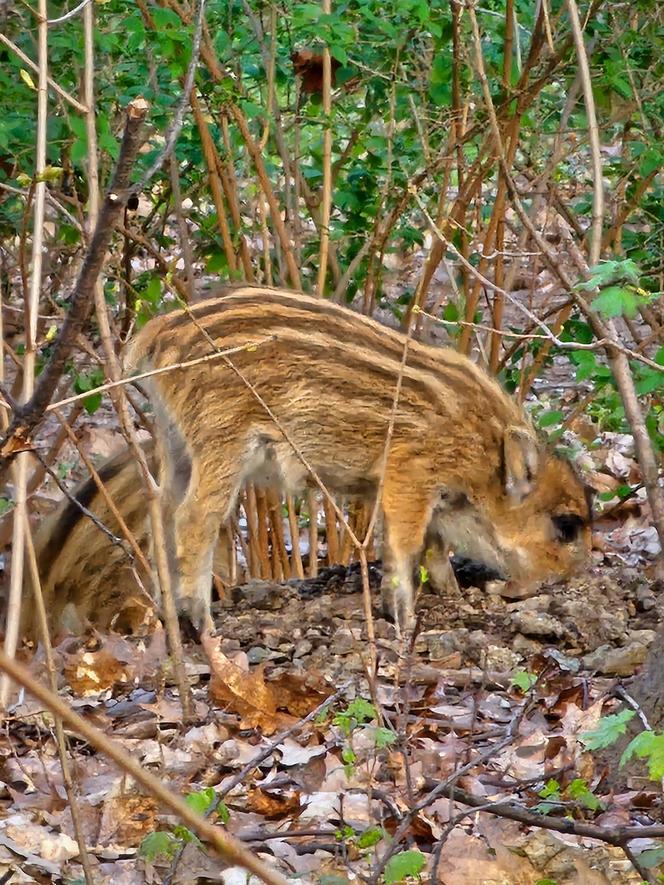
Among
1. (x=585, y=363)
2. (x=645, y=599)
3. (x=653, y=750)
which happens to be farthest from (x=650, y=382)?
(x=653, y=750)

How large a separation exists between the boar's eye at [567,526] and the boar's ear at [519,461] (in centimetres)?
22

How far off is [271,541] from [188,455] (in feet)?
5.55

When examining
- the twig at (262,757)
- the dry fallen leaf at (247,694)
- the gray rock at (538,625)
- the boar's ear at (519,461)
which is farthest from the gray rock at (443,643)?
the twig at (262,757)

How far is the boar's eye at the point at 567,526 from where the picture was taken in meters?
6.76

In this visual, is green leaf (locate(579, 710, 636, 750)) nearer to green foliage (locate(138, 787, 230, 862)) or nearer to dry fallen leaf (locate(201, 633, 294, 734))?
green foliage (locate(138, 787, 230, 862))

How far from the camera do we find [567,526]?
22.2ft

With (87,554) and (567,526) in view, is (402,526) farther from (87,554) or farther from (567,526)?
(87,554)

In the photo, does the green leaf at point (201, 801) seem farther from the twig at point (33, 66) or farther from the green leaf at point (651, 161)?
the green leaf at point (651, 161)

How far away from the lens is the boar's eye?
6758 mm

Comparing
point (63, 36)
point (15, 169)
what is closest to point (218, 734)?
point (15, 169)

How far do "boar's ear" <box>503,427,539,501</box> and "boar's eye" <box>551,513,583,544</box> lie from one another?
0.22m

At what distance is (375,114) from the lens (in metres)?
6.73

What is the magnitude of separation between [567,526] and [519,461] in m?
0.45

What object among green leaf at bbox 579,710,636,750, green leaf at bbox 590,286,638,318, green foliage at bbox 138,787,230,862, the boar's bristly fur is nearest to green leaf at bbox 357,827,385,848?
green foliage at bbox 138,787,230,862
